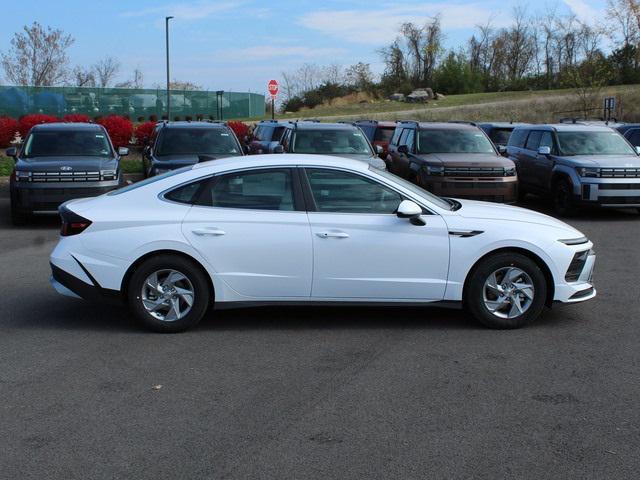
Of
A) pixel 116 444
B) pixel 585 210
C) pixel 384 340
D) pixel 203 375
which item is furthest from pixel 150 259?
pixel 585 210

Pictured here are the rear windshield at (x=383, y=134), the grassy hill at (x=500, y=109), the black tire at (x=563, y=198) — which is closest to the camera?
the black tire at (x=563, y=198)

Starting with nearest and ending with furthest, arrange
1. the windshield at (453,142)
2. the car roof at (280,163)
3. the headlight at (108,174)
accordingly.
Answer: the car roof at (280,163)
the headlight at (108,174)
the windshield at (453,142)

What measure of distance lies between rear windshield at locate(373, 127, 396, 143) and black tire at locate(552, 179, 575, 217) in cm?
644

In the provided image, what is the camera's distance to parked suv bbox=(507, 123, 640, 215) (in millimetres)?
14945

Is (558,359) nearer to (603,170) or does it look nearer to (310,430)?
(310,430)

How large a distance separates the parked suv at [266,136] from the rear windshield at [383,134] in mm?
3139

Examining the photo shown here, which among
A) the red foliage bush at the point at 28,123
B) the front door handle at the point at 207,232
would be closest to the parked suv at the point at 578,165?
the front door handle at the point at 207,232

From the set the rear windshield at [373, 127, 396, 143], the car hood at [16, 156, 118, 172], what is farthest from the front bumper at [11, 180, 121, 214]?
the rear windshield at [373, 127, 396, 143]

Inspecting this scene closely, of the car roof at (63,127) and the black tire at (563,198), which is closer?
the car roof at (63,127)

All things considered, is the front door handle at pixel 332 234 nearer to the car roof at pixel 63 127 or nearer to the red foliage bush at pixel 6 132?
the car roof at pixel 63 127

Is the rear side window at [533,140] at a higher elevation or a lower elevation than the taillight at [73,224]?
higher

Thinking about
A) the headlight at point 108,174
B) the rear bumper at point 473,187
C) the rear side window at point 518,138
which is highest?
the rear side window at point 518,138

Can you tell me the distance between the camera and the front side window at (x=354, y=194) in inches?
282

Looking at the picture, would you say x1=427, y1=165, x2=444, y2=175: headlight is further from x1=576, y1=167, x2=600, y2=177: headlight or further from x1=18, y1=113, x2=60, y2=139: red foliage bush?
x1=18, y1=113, x2=60, y2=139: red foliage bush
